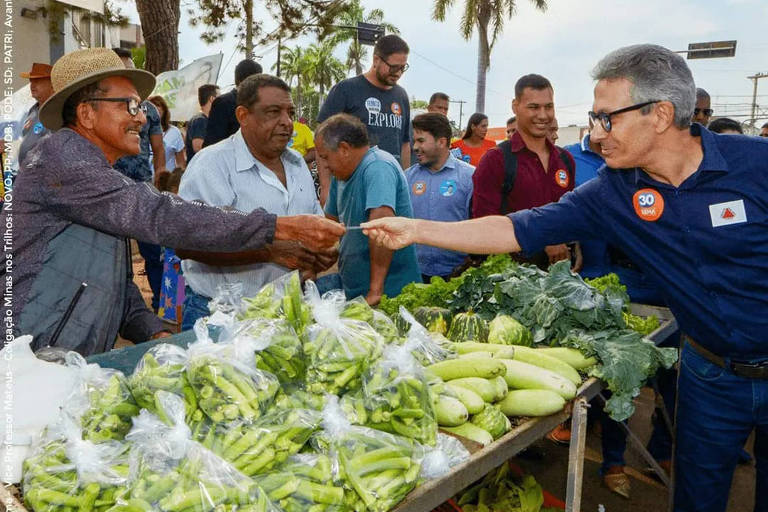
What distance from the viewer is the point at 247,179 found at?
3395mm

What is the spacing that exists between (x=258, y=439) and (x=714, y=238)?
211cm

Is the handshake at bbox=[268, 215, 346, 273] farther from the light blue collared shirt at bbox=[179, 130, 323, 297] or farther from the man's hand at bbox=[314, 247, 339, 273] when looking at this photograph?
the light blue collared shirt at bbox=[179, 130, 323, 297]

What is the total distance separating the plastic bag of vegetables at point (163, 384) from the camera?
1588mm

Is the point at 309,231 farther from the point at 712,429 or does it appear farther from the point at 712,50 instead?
the point at 712,50

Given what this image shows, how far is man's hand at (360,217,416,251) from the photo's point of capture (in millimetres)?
3105

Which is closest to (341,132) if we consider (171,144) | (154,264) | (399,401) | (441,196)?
(441,196)

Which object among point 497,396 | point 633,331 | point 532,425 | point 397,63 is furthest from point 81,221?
point 397,63

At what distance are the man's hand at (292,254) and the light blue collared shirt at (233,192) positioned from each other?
1.86ft

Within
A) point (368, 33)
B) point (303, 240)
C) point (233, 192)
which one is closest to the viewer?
point (303, 240)

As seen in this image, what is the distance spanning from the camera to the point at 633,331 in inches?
123

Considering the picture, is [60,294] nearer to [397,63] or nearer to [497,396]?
[497,396]

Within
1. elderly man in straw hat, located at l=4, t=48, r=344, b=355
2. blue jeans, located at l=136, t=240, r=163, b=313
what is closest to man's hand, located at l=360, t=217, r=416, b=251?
elderly man in straw hat, located at l=4, t=48, r=344, b=355

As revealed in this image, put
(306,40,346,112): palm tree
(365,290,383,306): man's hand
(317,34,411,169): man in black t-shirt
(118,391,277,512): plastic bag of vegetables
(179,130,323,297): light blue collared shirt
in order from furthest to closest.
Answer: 1. (306,40,346,112): palm tree
2. (317,34,411,169): man in black t-shirt
3. (365,290,383,306): man's hand
4. (179,130,323,297): light blue collared shirt
5. (118,391,277,512): plastic bag of vegetables

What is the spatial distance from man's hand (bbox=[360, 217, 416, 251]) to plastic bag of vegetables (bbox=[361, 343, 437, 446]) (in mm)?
1274
